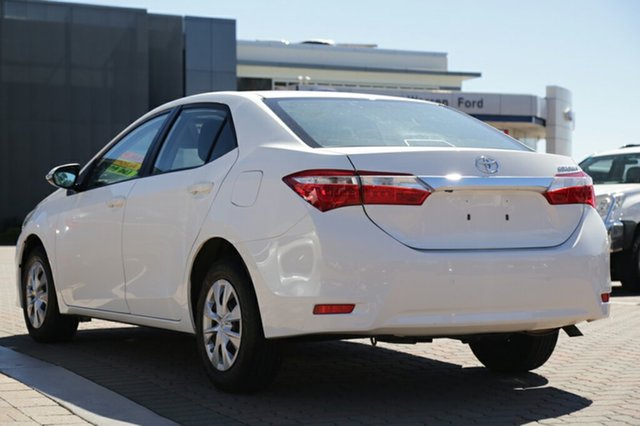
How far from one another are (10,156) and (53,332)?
34150mm

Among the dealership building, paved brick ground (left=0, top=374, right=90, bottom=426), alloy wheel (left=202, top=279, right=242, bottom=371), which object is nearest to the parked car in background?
alloy wheel (left=202, top=279, right=242, bottom=371)

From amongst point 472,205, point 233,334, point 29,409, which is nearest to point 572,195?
point 472,205

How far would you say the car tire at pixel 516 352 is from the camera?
260 inches

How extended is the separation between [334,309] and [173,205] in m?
1.56

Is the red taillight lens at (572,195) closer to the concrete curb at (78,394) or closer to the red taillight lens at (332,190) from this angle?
the red taillight lens at (332,190)

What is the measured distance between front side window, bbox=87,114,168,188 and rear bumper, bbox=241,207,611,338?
Answer: 71.9 inches

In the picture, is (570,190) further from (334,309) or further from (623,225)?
(623,225)

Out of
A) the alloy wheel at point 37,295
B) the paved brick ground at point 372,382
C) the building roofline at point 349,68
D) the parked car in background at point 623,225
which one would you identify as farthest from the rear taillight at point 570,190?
the building roofline at point 349,68

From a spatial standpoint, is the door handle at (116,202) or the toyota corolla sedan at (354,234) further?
the door handle at (116,202)

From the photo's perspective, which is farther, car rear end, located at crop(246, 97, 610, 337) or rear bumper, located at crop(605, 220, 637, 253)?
rear bumper, located at crop(605, 220, 637, 253)

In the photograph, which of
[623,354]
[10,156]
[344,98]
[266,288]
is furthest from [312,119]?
[10,156]

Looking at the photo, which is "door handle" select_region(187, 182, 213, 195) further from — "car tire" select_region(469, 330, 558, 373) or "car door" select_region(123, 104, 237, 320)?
"car tire" select_region(469, 330, 558, 373)

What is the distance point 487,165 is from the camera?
5.64 metres

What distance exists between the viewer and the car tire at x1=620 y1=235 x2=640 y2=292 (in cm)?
1326
